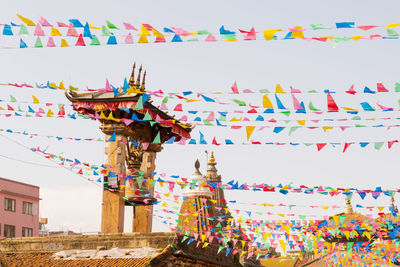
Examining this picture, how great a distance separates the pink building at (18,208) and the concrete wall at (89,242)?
3674 cm

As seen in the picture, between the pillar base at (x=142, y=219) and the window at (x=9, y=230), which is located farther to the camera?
the window at (x=9, y=230)

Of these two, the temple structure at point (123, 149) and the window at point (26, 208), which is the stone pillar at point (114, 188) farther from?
the window at point (26, 208)

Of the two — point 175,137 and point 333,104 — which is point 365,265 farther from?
point 333,104

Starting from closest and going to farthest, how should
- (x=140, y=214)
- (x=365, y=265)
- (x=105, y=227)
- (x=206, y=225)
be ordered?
(x=105, y=227) < (x=140, y=214) < (x=206, y=225) < (x=365, y=265)

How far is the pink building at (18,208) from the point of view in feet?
179

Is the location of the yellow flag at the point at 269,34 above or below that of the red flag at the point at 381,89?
above

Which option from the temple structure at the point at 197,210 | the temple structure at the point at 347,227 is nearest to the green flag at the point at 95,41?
the temple structure at the point at 347,227

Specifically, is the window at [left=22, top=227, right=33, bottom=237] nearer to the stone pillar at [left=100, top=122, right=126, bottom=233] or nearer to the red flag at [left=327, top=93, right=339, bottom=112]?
the stone pillar at [left=100, top=122, right=126, bottom=233]

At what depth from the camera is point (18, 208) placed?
56.3 m

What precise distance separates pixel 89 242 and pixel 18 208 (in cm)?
4090

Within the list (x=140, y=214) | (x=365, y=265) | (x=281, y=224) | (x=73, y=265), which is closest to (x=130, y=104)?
(x=140, y=214)

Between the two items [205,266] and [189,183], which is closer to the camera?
[189,183]

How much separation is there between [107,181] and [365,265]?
28.9m

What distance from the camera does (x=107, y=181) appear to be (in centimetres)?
1844
